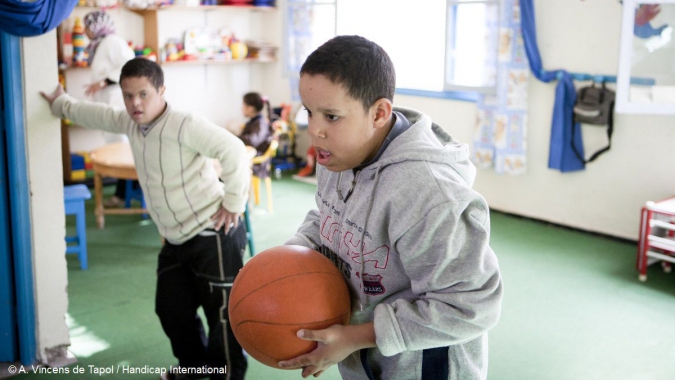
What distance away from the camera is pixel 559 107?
18.6ft

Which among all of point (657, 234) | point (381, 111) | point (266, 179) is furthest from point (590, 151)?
point (381, 111)

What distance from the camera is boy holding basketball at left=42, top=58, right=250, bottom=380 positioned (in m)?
2.91

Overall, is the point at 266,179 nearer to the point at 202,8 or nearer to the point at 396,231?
the point at 202,8

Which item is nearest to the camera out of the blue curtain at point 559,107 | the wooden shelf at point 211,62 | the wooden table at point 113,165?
the wooden table at point 113,165

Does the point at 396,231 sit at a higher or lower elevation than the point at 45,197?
higher

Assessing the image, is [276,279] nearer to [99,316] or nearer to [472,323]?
[472,323]

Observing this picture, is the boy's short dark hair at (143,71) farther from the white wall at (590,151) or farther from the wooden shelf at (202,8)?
the wooden shelf at (202,8)

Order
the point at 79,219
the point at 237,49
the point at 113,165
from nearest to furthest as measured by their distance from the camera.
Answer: the point at 79,219, the point at 113,165, the point at 237,49

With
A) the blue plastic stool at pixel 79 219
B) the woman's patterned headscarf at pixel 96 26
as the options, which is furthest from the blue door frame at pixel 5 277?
the woman's patterned headscarf at pixel 96 26

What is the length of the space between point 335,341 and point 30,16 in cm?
213

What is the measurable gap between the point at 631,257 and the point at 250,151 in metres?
3.08

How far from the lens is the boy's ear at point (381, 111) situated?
1.53m

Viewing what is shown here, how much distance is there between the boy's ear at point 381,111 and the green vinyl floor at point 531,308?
204cm

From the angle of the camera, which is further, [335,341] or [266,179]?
[266,179]
